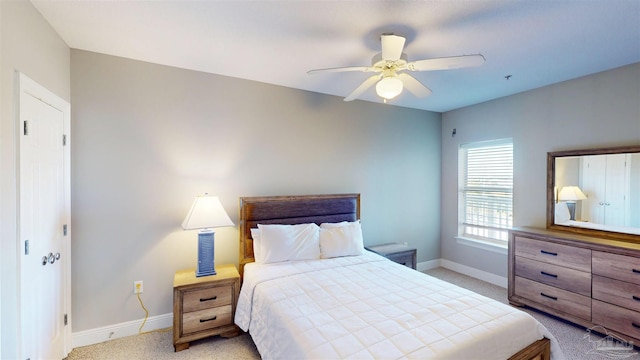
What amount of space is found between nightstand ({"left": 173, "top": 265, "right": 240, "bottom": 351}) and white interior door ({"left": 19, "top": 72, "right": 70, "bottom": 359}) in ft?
2.73

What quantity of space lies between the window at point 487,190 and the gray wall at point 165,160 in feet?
6.45

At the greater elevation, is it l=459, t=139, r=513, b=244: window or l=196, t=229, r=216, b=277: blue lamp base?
l=459, t=139, r=513, b=244: window

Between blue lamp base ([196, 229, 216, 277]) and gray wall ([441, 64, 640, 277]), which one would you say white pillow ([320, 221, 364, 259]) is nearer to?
blue lamp base ([196, 229, 216, 277])

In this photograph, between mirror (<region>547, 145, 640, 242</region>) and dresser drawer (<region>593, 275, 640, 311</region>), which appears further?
mirror (<region>547, 145, 640, 242</region>)

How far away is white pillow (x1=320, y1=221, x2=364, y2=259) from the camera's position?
2.98 metres

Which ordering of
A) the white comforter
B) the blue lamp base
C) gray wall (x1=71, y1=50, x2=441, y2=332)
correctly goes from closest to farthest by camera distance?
the white comforter
gray wall (x1=71, y1=50, x2=441, y2=332)
the blue lamp base

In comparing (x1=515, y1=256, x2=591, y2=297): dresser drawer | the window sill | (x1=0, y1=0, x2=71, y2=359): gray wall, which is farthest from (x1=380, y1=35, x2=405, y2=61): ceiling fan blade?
the window sill

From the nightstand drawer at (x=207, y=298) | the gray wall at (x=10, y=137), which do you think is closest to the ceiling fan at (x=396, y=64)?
the gray wall at (x=10, y=137)

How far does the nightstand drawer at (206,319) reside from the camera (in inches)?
93.4

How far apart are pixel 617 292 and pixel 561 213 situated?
1.00 meters

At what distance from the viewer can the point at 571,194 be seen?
3.13 meters

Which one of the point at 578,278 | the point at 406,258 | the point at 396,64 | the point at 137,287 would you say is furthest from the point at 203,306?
the point at 578,278

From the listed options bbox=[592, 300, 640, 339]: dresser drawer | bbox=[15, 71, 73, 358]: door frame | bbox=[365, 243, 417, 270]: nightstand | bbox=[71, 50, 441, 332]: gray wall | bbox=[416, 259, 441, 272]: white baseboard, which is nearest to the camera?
bbox=[15, 71, 73, 358]: door frame

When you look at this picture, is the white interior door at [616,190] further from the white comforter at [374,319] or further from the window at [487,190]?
the white comforter at [374,319]
